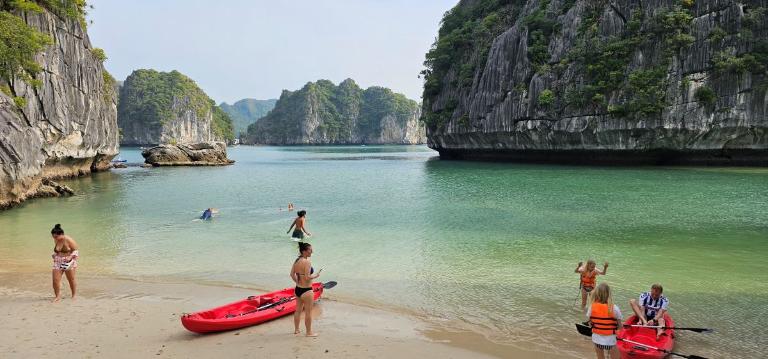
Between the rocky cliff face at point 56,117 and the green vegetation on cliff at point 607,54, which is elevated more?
the green vegetation on cliff at point 607,54

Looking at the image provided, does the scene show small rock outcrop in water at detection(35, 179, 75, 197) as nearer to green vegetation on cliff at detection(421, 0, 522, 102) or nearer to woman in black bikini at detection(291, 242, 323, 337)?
woman in black bikini at detection(291, 242, 323, 337)

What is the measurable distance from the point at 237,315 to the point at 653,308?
21.6ft

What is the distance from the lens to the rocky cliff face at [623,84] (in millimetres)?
38344

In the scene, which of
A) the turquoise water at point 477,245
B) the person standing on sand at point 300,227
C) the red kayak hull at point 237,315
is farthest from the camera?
the person standing on sand at point 300,227

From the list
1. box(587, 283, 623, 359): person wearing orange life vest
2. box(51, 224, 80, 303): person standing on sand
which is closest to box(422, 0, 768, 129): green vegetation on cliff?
box(587, 283, 623, 359): person wearing orange life vest

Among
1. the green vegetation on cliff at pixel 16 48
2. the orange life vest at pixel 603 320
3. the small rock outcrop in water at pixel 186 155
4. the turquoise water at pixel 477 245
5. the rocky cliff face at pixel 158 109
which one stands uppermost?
the rocky cliff face at pixel 158 109

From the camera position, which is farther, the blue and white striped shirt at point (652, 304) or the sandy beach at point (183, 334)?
the blue and white striped shirt at point (652, 304)

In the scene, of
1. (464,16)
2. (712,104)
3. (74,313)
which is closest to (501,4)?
(464,16)

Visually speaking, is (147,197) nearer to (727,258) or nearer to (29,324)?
(29,324)

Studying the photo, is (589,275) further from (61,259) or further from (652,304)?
(61,259)

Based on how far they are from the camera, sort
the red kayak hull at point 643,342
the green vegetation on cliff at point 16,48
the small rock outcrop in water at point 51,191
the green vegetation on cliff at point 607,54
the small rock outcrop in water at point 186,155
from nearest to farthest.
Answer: the red kayak hull at point 643,342 → the green vegetation on cliff at point 16,48 → the small rock outcrop in water at point 51,191 → the green vegetation on cliff at point 607,54 → the small rock outcrop in water at point 186,155

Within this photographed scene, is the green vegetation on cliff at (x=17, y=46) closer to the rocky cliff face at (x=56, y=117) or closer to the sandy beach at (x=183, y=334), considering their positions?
the rocky cliff face at (x=56, y=117)

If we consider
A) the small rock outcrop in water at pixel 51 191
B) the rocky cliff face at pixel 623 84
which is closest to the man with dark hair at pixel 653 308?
the small rock outcrop in water at pixel 51 191

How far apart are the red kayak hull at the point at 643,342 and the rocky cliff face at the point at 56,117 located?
23.3 meters
